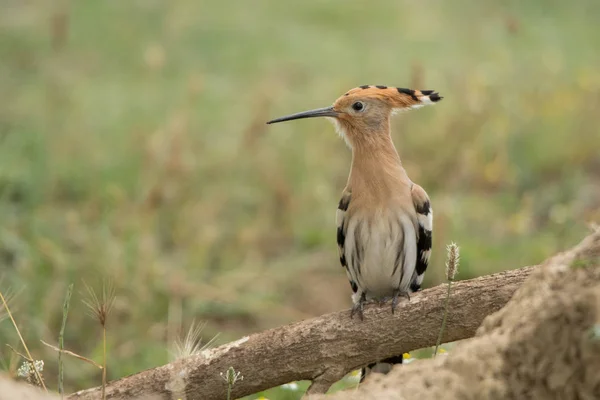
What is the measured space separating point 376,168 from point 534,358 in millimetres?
1615

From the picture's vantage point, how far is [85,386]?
502 centimetres

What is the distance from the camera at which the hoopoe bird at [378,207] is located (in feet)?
12.4

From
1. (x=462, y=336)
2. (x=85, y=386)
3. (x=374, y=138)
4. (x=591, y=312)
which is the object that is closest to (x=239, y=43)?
(x=85, y=386)

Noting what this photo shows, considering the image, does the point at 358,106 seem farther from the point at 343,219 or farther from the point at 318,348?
the point at 318,348

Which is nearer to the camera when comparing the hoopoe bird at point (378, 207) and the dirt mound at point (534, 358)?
the dirt mound at point (534, 358)

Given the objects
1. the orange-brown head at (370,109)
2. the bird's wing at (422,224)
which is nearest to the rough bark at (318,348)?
the bird's wing at (422,224)

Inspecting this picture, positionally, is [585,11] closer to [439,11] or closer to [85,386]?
[439,11]

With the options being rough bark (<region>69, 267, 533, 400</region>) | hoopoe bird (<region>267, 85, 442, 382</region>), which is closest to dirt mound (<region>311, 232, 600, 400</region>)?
rough bark (<region>69, 267, 533, 400</region>)

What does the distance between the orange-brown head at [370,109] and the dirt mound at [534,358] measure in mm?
1638

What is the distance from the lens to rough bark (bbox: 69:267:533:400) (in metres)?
3.01

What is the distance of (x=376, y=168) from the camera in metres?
3.83

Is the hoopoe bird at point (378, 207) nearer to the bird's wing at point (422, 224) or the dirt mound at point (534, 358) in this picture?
the bird's wing at point (422, 224)

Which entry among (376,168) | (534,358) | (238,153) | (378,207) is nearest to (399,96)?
(376,168)

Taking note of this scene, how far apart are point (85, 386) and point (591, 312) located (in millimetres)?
3348
